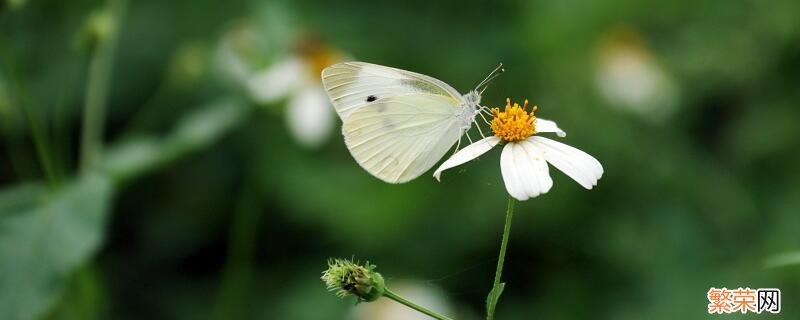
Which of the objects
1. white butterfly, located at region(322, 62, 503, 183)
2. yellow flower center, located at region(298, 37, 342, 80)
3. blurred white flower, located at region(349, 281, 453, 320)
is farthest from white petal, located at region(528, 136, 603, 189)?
yellow flower center, located at region(298, 37, 342, 80)

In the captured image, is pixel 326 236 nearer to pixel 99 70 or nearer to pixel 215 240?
pixel 215 240

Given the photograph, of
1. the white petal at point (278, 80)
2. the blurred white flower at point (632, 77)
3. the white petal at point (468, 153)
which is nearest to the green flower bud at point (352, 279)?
the white petal at point (468, 153)

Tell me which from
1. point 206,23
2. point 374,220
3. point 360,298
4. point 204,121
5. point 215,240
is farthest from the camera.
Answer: point 206,23

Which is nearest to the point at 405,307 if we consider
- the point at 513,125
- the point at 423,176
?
the point at 423,176

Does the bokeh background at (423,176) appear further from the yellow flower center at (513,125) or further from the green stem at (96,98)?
the yellow flower center at (513,125)

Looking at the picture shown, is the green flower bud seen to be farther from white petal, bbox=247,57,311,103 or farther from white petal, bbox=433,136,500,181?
white petal, bbox=247,57,311,103

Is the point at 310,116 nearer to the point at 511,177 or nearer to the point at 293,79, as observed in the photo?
the point at 293,79

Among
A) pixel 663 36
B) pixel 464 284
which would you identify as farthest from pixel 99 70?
pixel 663 36
